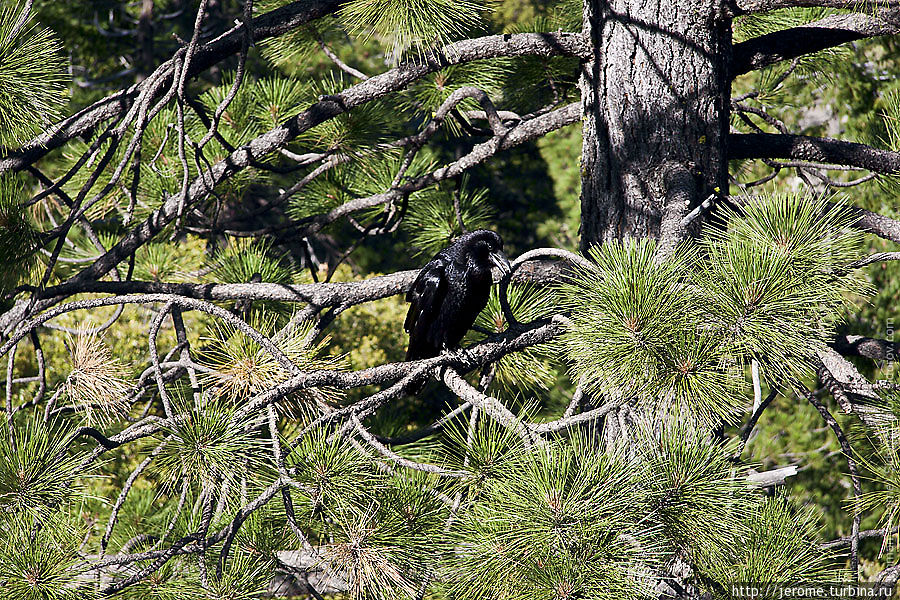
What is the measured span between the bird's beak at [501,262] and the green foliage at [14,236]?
3.65 ft

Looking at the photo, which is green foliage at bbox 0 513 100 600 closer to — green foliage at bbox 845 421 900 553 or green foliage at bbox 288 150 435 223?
green foliage at bbox 845 421 900 553

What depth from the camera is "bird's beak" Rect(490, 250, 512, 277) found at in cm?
197

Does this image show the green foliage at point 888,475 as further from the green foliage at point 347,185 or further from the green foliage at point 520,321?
the green foliage at point 347,185

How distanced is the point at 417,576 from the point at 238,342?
592mm

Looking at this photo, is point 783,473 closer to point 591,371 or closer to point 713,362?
point 713,362

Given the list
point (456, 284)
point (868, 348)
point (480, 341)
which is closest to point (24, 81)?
point (456, 284)

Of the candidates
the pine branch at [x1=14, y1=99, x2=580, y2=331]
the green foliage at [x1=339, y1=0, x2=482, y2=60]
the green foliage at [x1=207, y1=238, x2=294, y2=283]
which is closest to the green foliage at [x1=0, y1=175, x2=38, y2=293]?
the pine branch at [x1=14, y1=99, x2=580, y2=331]

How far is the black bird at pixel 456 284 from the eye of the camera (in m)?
1.99

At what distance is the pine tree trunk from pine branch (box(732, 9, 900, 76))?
0.16 m

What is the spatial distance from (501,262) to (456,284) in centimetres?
13

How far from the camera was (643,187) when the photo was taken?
70.7 inches

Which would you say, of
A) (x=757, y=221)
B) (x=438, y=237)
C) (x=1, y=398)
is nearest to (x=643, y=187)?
(x=757, y=221)

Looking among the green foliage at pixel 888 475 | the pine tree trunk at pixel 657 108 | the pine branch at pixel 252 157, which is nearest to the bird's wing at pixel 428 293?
the pine branch at pixel 252 157

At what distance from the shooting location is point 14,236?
5.42ft
